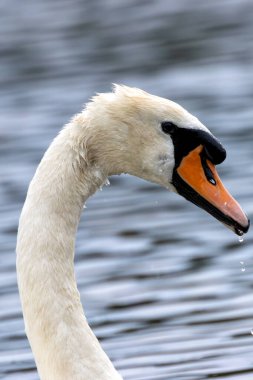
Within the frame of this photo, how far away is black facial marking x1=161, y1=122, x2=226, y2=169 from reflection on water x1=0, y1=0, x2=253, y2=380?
2180 mm

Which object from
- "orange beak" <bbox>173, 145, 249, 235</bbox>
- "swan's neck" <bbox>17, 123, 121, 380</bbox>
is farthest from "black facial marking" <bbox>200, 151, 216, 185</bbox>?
"swan's neck" <bbox>17, 123, 121, 380</bbox>

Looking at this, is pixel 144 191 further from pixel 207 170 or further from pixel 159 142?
pixel 159 142

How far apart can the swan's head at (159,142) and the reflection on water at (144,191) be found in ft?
6.89

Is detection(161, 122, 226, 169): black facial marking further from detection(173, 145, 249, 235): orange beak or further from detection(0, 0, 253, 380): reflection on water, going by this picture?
detection(0, 0, 253, 380): reflection on water

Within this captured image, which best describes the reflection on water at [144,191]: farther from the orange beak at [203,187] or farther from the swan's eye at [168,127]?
the swan's eye at [168,127]

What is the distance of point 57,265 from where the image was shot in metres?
5.97

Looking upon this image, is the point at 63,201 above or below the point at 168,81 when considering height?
above

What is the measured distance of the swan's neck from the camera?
5855 millimetres

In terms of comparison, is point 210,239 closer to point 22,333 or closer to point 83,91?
point 22,333

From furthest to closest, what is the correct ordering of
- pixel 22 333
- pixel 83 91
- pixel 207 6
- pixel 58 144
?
pixel 207 6 < pixel 83 91 < pixel 22 333 < pixel 58 144

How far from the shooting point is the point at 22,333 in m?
8.94

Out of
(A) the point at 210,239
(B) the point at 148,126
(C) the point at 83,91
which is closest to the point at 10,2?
(C) the point at 83,91

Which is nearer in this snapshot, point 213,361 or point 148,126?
point 148,126

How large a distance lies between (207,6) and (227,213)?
12.9 metres
